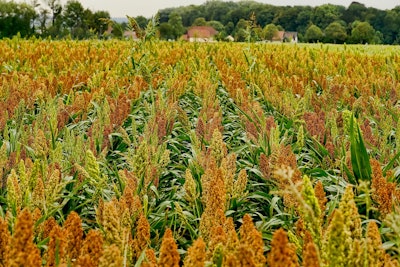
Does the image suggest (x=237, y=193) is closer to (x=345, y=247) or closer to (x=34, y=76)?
(x=345, y=247)

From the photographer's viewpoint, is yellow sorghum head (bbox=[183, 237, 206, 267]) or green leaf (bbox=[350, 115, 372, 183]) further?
green leaf (bbox=[350, 115, 372, 183])

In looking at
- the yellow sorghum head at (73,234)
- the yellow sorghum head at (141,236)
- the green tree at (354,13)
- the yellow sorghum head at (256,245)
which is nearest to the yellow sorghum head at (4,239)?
the yellow sorghum head at (73,234)

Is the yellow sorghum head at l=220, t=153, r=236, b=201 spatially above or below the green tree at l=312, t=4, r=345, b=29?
below

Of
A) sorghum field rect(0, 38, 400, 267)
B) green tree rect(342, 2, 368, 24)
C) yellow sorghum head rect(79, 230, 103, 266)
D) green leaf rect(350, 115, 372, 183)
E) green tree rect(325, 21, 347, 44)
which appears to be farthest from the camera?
green tree rect(342, 2, 368, 24)

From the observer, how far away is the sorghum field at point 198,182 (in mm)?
1060

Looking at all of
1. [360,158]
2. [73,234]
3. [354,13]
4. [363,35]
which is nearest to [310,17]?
[354,13]

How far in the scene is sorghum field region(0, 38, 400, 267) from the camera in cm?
106

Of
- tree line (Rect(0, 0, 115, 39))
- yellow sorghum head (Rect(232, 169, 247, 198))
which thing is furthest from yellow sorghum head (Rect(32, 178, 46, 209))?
tree line (Rect(0, 0, 115, 39))

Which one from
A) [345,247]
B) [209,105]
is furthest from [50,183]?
[209,105]

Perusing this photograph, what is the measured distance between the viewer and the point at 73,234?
4.25 ft

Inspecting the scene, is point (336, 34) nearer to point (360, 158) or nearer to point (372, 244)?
point (360, 158)

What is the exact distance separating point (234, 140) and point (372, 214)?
1.37m

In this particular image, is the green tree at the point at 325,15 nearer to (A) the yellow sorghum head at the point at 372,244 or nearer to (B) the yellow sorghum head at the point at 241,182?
(B) the yellow sorghum head at the point at 241,182

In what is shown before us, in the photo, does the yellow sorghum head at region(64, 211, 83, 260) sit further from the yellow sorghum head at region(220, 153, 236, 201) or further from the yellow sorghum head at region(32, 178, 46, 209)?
the yellow sorghum head at region(220, 153, 236, 201)
